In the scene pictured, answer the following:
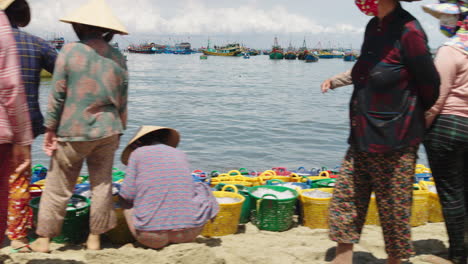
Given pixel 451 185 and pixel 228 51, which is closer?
pixel 451 185

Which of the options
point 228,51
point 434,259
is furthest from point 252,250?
point 228,51

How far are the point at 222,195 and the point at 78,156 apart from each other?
1.36m

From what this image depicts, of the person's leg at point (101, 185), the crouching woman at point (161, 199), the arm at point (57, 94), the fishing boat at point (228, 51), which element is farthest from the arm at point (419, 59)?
the fishing boat at point (228, 51)

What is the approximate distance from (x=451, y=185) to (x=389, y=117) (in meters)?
0.87

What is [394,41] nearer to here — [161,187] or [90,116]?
[161,187]

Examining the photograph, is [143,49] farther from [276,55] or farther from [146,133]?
[146,133]

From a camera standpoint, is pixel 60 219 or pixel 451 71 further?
pixel 60 219

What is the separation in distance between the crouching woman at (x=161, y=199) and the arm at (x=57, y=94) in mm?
577

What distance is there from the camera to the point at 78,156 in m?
2.84

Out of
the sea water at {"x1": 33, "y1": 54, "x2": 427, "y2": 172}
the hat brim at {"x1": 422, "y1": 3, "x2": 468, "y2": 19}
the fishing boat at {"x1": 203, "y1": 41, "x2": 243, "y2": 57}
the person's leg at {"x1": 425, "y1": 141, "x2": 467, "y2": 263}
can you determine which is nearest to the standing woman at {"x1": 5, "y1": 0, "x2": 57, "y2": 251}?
the hat brim at {"x1": 422, "y1": 3, "x2": 468, "y2": 19}

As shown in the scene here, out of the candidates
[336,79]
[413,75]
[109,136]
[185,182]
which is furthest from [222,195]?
[413,75]

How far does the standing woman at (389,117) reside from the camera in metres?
2.24

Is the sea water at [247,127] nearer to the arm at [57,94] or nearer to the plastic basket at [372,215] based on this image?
the plastic basket at [372,215]

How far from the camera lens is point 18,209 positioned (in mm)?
2945
